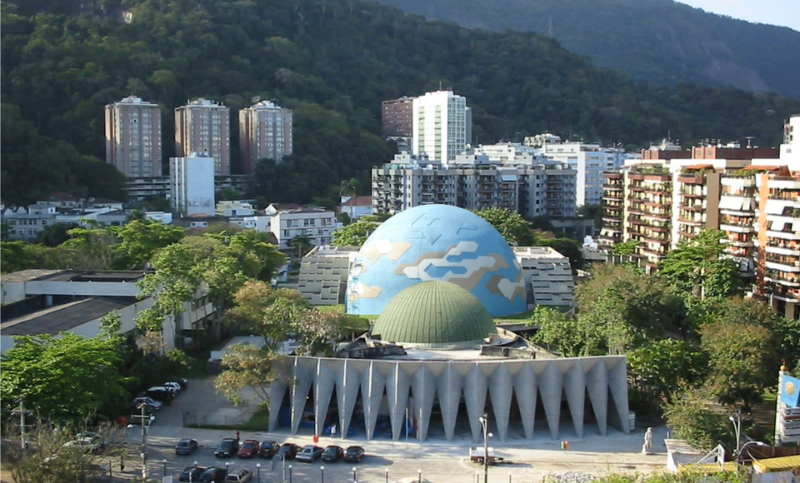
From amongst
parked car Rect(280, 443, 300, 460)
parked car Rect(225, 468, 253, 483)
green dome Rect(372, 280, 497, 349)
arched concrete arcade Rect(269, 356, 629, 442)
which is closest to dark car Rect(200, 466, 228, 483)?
parked car Rect(225, 468, 253, 483)

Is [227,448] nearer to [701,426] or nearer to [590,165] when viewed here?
[701,426]

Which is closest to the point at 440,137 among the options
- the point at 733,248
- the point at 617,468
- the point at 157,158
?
the point at 157,158

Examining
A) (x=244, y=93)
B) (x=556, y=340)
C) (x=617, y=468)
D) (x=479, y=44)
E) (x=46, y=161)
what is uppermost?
(x=479, y=44)

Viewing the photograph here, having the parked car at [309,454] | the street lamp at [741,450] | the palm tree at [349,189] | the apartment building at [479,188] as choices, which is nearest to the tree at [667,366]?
the street lamp at [741,450]

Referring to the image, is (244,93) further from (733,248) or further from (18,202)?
(733,248)

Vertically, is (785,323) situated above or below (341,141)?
below

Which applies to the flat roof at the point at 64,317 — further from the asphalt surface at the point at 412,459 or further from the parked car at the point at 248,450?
the parked car at the point at 248,450

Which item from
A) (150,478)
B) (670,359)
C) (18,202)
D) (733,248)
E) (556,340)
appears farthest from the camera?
(18,202)
